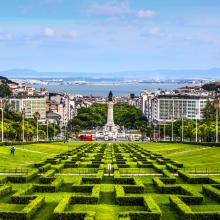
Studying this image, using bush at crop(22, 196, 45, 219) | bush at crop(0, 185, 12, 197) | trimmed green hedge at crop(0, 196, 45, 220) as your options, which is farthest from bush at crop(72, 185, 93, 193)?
trimmed green hedge at crop(0, 196, 45, 220)

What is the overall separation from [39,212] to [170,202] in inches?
298

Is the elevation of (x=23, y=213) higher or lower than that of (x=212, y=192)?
lower

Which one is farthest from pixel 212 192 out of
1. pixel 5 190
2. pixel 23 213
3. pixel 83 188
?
pixel 23 213

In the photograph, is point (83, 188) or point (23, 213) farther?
point (83, 188)

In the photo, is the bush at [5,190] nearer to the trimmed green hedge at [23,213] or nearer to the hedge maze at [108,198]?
the hedge maze at [108,198]

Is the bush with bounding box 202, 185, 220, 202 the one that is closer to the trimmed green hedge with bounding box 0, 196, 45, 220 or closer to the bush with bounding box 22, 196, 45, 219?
the bush with bounding box 22, 196, 45, 219

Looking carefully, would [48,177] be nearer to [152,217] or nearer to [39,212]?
[39,212]

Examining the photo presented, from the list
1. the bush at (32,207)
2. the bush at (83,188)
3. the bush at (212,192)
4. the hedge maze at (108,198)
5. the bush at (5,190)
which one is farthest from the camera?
the bush at (83,188)

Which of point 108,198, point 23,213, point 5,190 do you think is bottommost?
point 108,198

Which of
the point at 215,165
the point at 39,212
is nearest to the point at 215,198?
the point at 39,212

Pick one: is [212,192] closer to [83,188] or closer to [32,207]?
[83,188]

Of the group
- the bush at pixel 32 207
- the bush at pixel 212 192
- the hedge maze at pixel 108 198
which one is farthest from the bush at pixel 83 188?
the bush at pixel 212 192

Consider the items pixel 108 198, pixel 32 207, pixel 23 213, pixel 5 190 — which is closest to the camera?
pixel 23 213

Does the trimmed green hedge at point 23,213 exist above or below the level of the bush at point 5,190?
below
